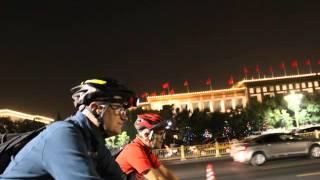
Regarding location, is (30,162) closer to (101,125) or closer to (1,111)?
(101,125)

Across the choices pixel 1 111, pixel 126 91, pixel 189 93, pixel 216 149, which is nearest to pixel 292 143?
pixel 216 149

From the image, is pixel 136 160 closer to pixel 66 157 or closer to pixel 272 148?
pixel 66 157

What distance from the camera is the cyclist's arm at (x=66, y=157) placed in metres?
1.86

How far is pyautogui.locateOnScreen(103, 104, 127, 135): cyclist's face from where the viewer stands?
7.43 ft

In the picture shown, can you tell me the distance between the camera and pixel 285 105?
75.2 m

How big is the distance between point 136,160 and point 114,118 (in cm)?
179

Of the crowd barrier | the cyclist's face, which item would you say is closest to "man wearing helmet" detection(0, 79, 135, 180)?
the cyclist's face

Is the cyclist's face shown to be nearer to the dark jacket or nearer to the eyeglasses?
the eyeglasses

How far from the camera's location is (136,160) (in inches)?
159

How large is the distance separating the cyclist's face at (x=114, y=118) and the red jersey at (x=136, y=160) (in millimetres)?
1695

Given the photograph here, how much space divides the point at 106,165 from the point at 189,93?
134848 millimetres

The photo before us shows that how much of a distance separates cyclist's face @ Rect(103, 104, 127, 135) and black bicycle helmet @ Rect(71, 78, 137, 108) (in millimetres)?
36

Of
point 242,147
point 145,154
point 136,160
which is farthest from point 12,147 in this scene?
point 242,147

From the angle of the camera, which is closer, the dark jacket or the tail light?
the dark jacket
